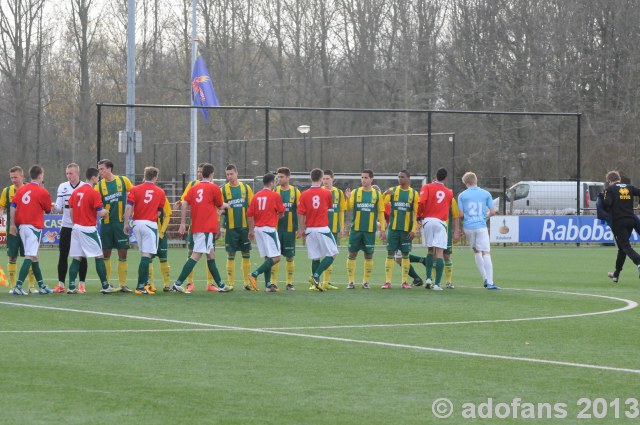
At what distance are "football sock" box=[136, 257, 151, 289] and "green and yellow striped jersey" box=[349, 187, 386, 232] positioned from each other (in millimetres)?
3761

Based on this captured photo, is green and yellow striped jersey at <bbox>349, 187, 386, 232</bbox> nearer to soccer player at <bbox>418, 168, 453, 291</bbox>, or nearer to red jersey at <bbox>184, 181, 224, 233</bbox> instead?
soccer player at <bbox>418, 168, 453, 291</bbox>

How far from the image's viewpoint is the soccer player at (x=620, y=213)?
858 inches

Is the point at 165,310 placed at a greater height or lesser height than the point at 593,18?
lesser

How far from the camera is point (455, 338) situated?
42.1ft

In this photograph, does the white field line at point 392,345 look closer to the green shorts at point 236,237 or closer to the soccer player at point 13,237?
the soccer player at point 13,237

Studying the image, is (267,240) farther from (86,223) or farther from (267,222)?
(86,223)

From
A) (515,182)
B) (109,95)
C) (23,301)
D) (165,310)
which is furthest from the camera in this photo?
(109,95)

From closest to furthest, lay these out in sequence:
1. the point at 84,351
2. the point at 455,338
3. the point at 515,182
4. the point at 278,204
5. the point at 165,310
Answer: the point at 84,351 → the point at 455,338 → the point at 165,310 → the point at 278,204 → the point at 515,182

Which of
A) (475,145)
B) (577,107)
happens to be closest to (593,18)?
(577,107)

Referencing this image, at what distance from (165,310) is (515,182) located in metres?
36.7

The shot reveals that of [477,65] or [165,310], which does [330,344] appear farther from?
[477,65]

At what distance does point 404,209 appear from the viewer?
20359mm

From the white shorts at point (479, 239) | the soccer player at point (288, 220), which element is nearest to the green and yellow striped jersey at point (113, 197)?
the soccer player at point (288, 220)

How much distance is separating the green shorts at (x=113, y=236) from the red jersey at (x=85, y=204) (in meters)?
0.41
